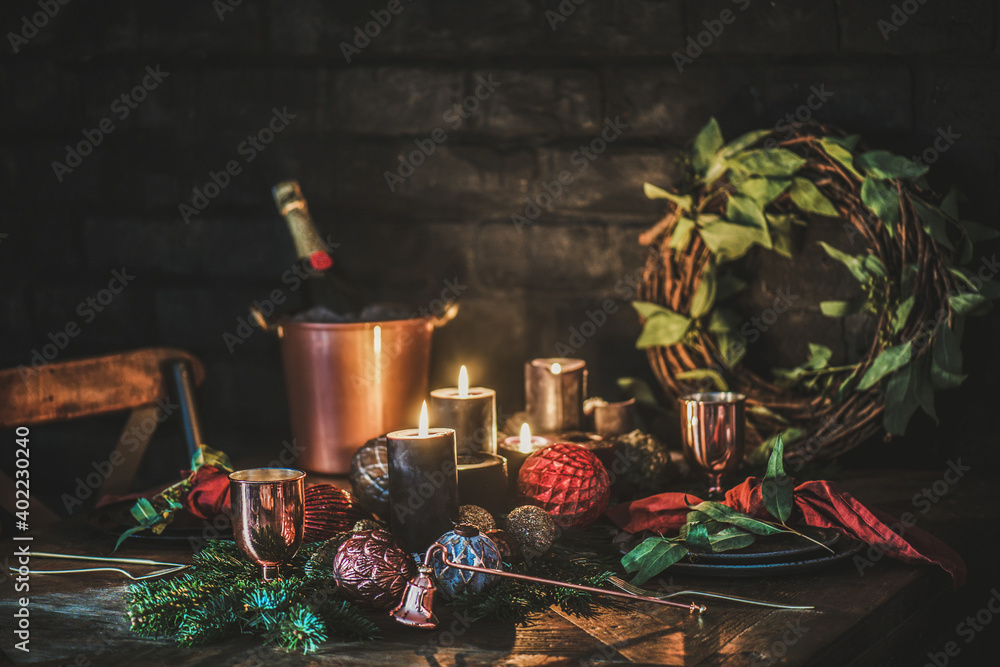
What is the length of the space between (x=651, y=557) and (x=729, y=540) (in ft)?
0.25

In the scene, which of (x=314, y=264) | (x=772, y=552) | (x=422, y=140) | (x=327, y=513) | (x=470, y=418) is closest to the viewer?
(x=772, y=552)

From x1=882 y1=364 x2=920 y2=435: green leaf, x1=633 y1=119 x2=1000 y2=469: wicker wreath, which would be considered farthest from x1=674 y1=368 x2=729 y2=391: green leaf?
x1=882 y1=364 x2=920 y2=435: green leaf

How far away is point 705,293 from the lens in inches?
51.8

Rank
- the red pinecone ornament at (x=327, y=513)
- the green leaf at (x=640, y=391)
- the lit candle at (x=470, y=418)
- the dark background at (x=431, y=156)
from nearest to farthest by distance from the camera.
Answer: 1. the red pinecone ornament at (x=327, y=513)
2. the lit candle at (x=470, y=418)
3. the dark background at (x=431, y=156)
4. the green leaf at (x=640, y=391)

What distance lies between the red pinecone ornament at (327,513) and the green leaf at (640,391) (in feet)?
1.89

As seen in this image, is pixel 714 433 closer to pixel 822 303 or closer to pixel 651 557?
pixel 651 557

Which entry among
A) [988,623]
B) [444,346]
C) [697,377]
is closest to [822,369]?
[697,377]

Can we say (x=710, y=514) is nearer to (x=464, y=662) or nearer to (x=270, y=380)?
(x=464, y=662)

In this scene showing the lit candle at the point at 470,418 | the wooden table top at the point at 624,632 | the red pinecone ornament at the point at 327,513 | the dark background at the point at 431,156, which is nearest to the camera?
the wooden table top at the point at 624,632

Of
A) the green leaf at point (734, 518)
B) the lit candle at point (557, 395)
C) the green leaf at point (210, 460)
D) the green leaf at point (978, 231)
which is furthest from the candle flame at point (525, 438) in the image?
the green leaf at point (978, 231)

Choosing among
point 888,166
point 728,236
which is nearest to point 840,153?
point 888,166

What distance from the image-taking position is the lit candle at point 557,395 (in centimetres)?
120

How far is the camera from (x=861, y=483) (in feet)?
3.97

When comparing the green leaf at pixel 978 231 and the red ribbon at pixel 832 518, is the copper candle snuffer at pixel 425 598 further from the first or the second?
the green leaf at pixel 978 231
